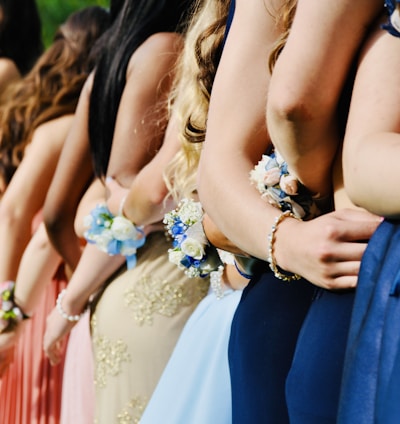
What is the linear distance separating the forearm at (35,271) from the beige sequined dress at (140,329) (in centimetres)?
68

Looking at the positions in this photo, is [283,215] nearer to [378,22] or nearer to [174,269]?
[378,22]

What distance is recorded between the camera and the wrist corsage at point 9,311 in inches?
134

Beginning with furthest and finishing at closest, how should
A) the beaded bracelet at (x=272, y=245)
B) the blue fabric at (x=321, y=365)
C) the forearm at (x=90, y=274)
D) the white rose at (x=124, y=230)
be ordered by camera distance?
the forearm at (x=90, y=274)
the white rose at (x=124, y=230)
the beaded bracelet at (x=272, y=245)
the blue fabric at (x=321, y=365)

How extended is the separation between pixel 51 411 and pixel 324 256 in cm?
243

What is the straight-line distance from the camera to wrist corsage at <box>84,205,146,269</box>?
2.69 metres

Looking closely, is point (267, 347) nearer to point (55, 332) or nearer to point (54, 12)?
point (55, 332)

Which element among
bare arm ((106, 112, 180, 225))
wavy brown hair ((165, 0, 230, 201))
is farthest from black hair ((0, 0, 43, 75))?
wavy brown hair ((165, 0, 230, 201))

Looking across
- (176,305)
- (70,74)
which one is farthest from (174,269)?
(70,74)

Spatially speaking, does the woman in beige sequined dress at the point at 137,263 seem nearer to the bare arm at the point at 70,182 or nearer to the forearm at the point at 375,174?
the bare arm at the point at 70,182

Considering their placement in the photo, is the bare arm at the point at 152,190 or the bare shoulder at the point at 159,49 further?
the bare shoulder at the point at 159,49

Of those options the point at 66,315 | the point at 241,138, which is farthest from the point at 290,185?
the point at 66,315

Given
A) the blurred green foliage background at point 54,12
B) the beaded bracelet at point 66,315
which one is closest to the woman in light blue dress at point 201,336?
the beaded bracelet at point 66,315

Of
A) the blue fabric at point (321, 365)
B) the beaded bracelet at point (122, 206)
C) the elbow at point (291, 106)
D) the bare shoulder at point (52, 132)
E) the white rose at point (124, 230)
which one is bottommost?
the bare shoulder at point (52, 132)

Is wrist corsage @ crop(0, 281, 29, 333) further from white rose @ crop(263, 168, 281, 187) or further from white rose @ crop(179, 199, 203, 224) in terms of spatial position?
white rose @ crop(263, 168, 281, 187)
